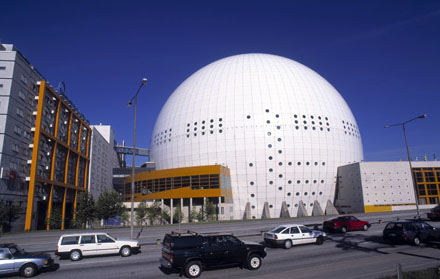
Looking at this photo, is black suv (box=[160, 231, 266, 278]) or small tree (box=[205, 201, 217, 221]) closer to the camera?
black suv (box=[160, 231, 266, 278])

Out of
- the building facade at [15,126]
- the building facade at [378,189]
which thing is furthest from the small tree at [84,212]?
the building facade at [378,189]

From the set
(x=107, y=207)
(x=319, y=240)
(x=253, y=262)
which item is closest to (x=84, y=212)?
(x=107, y=207)

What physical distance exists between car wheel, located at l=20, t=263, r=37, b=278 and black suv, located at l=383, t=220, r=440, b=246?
2029 cm

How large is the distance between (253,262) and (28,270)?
33.6 feet

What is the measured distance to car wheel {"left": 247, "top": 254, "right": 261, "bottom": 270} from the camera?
44.5ft

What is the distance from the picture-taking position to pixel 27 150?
39.5 meters

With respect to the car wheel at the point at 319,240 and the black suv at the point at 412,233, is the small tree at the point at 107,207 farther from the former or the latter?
the black suv at the point at 412,233

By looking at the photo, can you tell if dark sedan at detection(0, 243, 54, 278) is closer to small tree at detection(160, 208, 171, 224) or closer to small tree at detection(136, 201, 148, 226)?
small tree at detection(136, 201, 148, 226)

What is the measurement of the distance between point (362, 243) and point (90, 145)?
61.6 meters

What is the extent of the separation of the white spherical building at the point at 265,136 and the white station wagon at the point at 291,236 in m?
32.7

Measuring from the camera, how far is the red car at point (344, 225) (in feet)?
83.1

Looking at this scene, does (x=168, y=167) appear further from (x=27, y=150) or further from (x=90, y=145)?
(x=27, y=150)

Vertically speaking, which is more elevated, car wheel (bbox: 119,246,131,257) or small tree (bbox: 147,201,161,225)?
small tree (bbox: 147,201,161,225)

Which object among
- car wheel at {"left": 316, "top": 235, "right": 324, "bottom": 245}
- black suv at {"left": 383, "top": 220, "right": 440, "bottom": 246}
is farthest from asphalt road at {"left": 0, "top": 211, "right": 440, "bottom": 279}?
black suv at {"left": 383, "top": 220, "right": 440, "bottom": 246}
